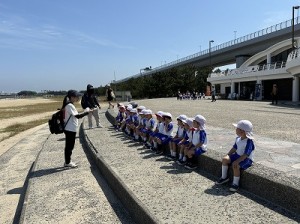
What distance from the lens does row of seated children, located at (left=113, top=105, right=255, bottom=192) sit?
4301mm

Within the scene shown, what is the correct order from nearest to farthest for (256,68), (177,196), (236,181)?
(177,196) < (236,181) < (256,68)

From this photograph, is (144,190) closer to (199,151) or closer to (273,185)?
(199,151)

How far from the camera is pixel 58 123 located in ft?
20.6

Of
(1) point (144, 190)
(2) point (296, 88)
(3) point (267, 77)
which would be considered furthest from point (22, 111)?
(1) point (144, 190)

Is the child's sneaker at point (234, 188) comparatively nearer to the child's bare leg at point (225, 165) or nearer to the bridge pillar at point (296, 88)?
the child's bare leg at point (225, 165)

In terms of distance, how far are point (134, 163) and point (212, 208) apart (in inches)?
98.0

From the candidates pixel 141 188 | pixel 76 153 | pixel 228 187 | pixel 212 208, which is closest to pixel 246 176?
pixel 228 187

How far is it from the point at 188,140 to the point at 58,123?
2.55m

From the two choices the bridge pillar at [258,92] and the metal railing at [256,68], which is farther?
the bridge pillar at [258,92]

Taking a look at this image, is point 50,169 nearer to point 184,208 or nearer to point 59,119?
point 59,119

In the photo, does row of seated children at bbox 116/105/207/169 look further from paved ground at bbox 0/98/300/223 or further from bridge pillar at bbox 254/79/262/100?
bridge pillar at bbox 254/79/262/100

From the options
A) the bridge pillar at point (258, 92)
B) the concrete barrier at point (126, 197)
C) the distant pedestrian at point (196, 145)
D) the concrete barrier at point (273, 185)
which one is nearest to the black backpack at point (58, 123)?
the concrete barrier at point (126, 197)

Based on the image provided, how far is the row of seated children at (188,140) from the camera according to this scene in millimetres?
4301

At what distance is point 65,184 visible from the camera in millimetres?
5594
